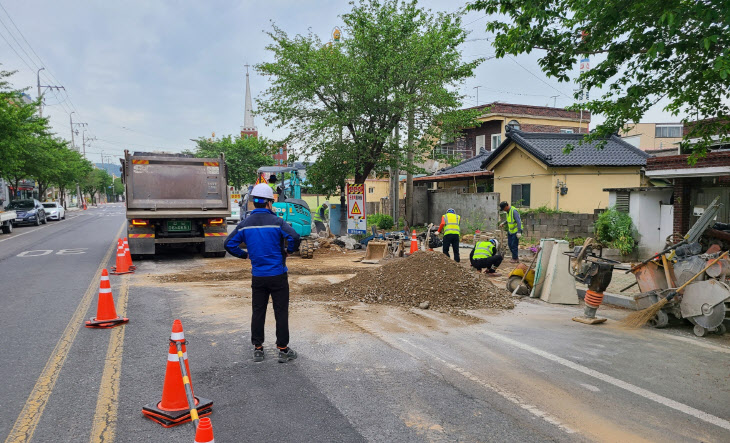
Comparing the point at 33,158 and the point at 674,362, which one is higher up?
the point at 33,158

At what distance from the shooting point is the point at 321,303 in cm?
858

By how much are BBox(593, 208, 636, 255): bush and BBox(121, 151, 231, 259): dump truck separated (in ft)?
34.7

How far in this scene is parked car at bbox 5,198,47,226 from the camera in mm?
29781

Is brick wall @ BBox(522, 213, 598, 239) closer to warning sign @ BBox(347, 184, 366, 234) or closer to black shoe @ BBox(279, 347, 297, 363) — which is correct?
warning sign @ BBox(347, 184, 366, 234)

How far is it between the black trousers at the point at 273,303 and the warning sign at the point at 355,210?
11.9 m

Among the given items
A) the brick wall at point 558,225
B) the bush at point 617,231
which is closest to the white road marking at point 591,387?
the bush at point 617,231

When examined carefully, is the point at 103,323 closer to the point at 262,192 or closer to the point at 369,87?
the point at 262,192

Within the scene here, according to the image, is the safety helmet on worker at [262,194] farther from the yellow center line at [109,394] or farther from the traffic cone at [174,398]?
the yellow center line at [109,394]

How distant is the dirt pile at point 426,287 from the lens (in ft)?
28.1

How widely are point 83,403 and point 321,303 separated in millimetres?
4562

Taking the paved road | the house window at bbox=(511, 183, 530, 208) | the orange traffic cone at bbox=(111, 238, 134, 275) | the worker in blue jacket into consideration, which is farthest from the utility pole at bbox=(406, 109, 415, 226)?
the worker in blue jacket

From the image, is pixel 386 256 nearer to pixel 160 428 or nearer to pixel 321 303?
pixel 321 303

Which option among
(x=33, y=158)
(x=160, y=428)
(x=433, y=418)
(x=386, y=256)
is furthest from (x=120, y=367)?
(x=33, y=158)

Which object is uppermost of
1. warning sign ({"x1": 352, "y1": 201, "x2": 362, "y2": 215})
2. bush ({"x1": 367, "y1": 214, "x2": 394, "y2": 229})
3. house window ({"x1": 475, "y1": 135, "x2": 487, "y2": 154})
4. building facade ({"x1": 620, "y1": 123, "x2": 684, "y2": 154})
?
building facade ({"x1": 620, "y1": 123, "x2": 684, "y2": 154})
